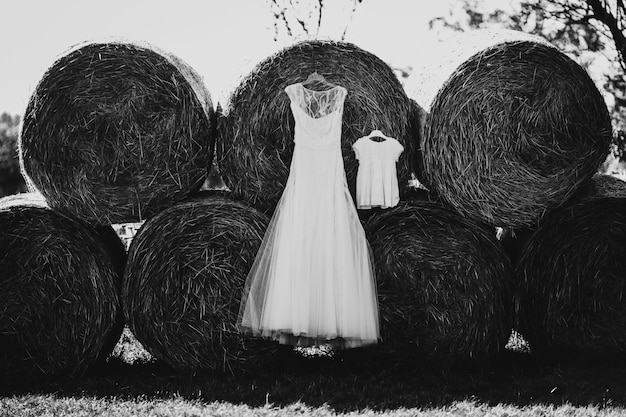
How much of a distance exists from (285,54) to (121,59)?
2.84ft

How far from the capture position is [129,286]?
12.4 feet

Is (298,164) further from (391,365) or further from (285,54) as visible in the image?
(391,365)

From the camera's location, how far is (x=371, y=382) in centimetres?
364

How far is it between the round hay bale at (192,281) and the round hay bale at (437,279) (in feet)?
2.42

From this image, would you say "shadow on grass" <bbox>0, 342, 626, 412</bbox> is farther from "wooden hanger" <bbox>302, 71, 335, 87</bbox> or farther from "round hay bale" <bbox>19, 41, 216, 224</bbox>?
"wooden hanger" <bbox>302, 71, 335, 87</bbox>

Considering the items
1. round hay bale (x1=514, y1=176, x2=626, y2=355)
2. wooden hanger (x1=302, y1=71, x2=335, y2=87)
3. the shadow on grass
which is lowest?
the shadow on grass

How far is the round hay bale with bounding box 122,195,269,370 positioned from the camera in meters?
3.78

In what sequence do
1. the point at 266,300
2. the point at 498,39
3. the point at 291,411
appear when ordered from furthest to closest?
the point at 498,39 → the point at 266,300 → the point at 291,411

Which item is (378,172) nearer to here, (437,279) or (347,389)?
(437,279)

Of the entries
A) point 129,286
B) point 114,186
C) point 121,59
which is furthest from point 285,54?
point 129,286

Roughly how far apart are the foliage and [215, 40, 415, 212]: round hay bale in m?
16.0

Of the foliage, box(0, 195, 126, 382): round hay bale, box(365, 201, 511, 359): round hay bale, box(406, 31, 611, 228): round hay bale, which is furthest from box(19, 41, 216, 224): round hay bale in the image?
the foliage

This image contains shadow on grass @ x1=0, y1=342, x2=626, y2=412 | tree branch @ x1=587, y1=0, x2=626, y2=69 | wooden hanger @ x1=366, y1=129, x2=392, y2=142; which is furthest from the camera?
tree branch @ x1=587, y1=0, x2=626, y2=69

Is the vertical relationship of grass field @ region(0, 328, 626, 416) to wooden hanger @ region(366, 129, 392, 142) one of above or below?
below
